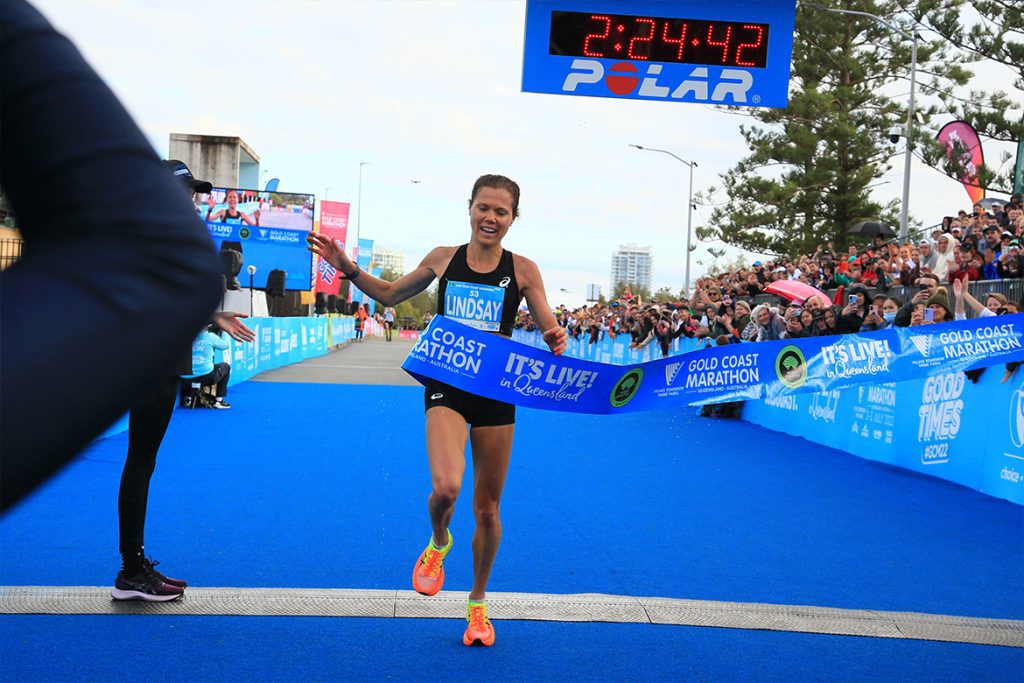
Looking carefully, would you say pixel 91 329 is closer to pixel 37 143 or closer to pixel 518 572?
pixel 37 143

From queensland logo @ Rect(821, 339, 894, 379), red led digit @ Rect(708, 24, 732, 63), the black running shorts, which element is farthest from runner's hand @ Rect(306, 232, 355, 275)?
red led digit @ Rect(708, 24, 732, 63)

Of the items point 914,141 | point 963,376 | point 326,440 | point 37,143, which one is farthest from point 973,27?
point 37,143

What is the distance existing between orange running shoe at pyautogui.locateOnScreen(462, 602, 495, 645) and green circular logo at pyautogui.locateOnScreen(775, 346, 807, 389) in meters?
4.05

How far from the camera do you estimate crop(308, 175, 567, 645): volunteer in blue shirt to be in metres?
4.76

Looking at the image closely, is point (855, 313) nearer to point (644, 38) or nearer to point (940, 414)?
point (940, 414)

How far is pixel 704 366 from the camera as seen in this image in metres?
7.23

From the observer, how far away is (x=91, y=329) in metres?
0.75

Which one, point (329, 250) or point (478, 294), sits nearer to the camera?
point (329, 250)

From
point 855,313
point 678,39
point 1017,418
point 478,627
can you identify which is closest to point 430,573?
point 478,627

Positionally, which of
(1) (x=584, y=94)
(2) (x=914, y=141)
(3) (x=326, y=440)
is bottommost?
(3) (x=326, y=440)

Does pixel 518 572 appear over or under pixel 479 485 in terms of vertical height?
under

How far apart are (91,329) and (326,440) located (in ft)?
39.1

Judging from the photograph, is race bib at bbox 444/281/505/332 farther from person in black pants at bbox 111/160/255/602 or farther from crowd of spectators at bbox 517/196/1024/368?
crowd of spectators at bbox 517/196/1024/368

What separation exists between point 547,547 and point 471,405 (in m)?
2.17
